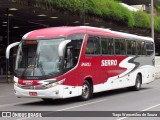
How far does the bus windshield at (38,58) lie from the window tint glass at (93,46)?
5.84 feet

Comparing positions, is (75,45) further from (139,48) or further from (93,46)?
(139,48)

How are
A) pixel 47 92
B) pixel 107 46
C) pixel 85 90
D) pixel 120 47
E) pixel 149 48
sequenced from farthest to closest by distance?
pixel 149 48 → pixel 120 47 → pixel 107 46 → pixel 85 90 → pixel 47 92

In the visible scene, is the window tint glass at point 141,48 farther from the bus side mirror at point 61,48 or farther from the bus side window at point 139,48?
the bus side mirror at point 61,48

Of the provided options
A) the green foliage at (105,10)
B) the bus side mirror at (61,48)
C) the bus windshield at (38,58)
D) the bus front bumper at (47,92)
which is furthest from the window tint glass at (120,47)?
the green foliage at (105,10)

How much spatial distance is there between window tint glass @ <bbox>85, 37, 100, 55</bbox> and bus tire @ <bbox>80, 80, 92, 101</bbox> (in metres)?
1.32

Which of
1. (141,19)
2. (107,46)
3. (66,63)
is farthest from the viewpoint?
(141,19)

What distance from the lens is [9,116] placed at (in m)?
12.9

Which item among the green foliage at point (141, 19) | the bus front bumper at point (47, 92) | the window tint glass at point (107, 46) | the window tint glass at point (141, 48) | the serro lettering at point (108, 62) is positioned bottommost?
the bus front bumper at point (47, 92)

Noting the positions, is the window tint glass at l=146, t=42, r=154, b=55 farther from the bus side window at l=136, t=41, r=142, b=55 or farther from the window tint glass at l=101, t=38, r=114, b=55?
the window tint glass at l=101, t=38, r=114, b=55

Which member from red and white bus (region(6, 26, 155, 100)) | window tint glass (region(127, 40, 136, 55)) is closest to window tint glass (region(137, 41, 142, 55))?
window tint glass (region(127, 40, 136, 55))

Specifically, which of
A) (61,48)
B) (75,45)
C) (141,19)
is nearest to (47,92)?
(61,48)

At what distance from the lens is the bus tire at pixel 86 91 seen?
1719 centimetres

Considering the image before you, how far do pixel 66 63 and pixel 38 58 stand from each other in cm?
110

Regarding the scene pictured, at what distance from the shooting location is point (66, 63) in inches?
627
